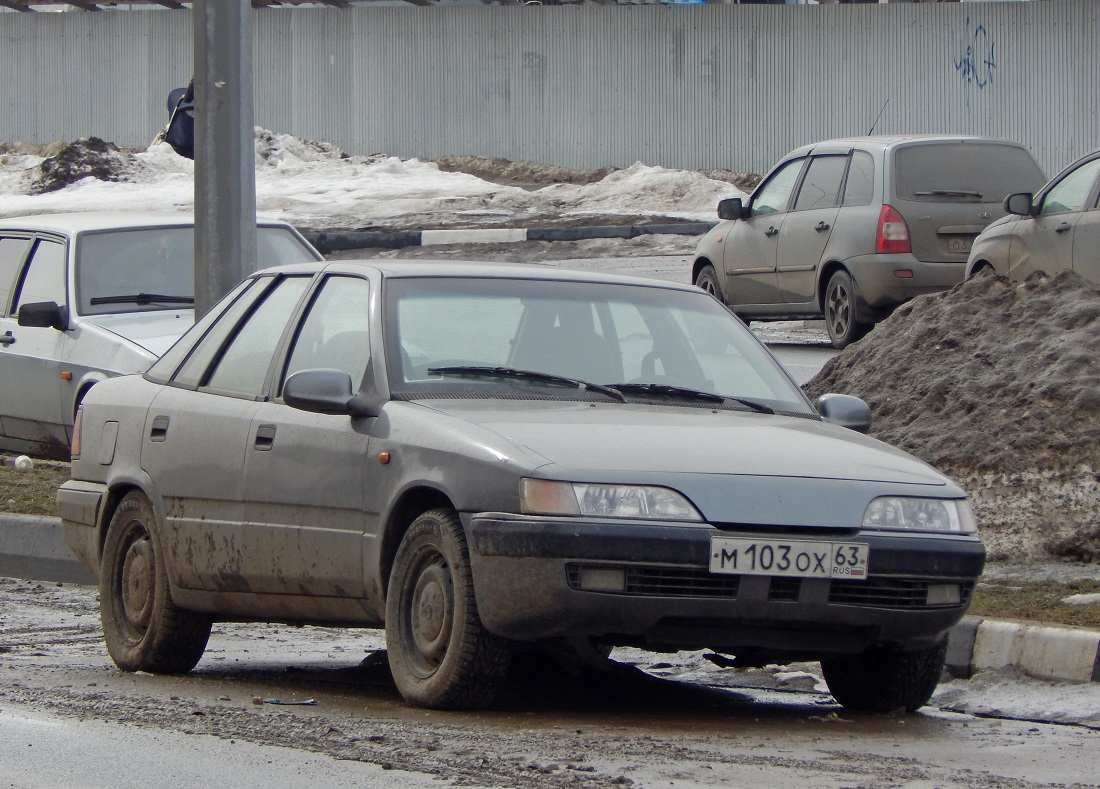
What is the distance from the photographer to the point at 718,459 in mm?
5266

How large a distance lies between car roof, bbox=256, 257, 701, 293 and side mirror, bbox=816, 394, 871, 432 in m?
0.68

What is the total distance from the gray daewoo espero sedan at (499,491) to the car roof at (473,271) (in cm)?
2

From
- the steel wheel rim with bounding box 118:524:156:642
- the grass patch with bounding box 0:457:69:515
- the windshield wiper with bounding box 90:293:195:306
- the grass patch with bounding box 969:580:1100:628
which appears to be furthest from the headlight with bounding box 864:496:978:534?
the windshield wiper with bounding box 90:293:195:306

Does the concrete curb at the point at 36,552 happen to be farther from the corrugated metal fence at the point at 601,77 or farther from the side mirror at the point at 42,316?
the corrugated metal fence at the point at 601,77

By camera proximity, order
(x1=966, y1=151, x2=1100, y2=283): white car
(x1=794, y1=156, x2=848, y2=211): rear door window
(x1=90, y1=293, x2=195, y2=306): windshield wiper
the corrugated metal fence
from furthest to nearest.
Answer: the corrugated metal fence → (x1=794, y1=156, x2=848, y2=211): rear door window → (x1=966, y1=151, x2=1100, y2=283): white car → (x1=90, y1=293, x2=195, y2=306): windshield wiper

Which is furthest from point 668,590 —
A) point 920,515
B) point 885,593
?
point 920,515

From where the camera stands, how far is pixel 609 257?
24.7 meters

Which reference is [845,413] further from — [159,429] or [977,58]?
[977,58]

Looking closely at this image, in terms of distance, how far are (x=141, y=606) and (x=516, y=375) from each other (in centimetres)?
171

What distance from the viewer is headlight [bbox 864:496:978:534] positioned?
5.32 m

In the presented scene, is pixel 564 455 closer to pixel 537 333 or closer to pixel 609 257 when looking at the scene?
pixel 537 333

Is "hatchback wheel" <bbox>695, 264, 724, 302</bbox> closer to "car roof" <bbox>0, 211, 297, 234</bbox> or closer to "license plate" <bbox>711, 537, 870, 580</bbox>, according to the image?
"car roof" <bbox>0, 211, 297, 234</bbox>

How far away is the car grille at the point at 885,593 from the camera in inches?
207

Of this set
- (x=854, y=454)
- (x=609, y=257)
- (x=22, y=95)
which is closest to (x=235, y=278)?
(x=854, y=454)
